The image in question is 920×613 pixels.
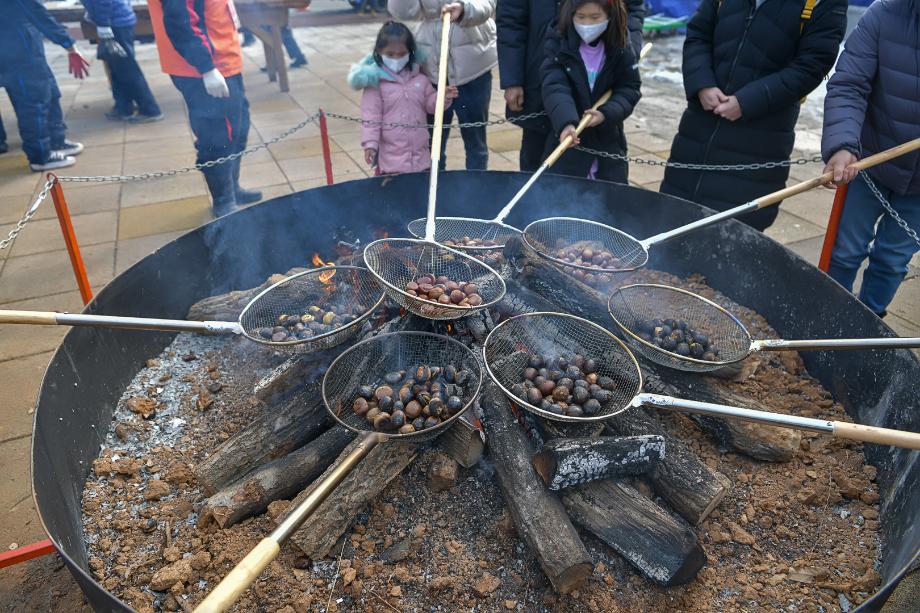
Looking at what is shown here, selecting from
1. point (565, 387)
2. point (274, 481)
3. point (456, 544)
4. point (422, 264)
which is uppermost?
point (422, 264)

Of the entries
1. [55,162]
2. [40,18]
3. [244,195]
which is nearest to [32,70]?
[40,18]

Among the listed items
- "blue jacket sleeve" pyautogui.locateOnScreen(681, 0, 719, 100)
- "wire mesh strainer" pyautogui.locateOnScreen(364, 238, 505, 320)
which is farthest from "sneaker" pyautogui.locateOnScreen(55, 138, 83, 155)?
"blue jacket sleeve" pyautogui.locateOnScreen(681, 0, 719, 100)

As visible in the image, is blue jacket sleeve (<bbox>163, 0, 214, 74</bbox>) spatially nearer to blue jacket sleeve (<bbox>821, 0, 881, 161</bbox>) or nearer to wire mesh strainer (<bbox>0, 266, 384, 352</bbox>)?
wire mesh strainer (<bbox>0, 266, 384, 352</bbox>)

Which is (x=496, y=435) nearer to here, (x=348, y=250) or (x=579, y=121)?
(x=348, y=250)

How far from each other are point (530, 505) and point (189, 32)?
4800 mm

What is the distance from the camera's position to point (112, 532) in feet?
8.66

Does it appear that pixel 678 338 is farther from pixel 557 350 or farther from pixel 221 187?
pixel 221 187

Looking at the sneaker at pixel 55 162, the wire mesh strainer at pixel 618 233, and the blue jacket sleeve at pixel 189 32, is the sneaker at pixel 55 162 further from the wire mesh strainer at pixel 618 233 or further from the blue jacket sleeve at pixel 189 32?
the wire mesh strainer at pixel 618 233

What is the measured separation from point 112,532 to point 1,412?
1.62 metres

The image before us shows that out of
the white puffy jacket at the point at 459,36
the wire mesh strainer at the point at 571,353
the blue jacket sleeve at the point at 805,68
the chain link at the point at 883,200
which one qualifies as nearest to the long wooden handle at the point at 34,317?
the wire mesh strainer at the point at 571,353

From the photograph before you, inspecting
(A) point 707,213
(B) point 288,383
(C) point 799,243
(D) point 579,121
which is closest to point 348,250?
(B) point 288,383

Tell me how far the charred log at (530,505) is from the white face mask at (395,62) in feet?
10.2

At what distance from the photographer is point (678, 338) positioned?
315cm

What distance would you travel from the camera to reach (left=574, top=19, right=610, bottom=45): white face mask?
405 centimetres
